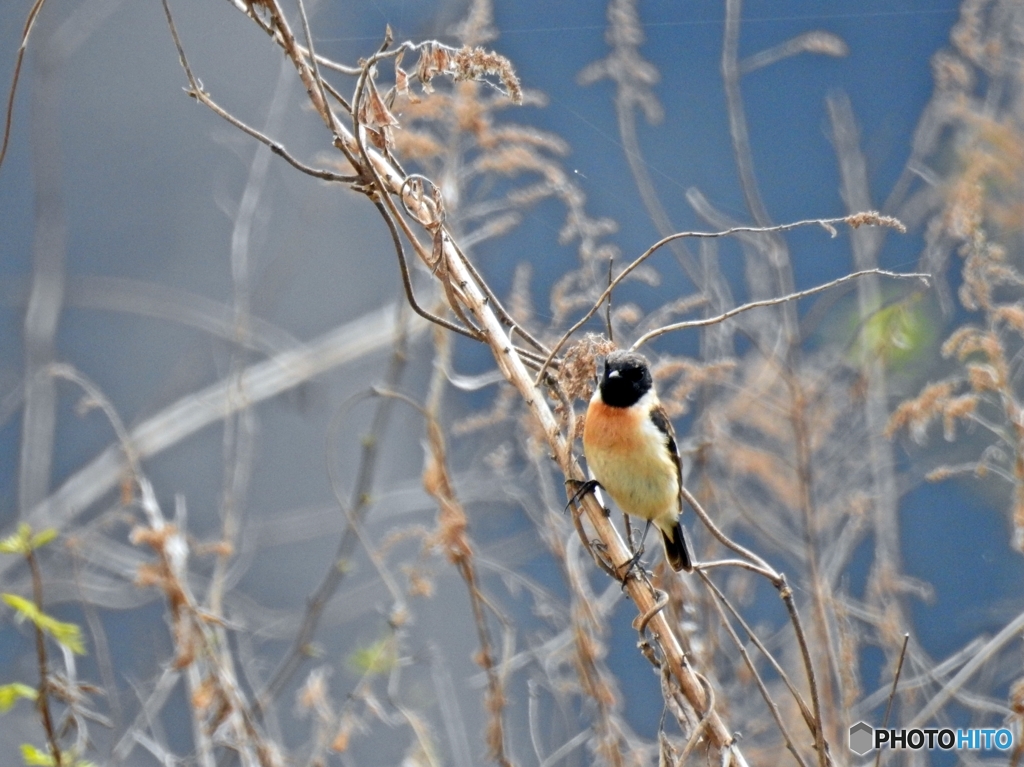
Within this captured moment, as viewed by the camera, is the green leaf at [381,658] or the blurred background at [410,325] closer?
the green leaf at [381,658]

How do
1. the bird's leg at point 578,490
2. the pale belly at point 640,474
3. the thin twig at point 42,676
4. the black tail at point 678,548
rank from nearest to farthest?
the bird's leg at point 578,490 < the thin twig at point 42,676 < the black tail at point 678,548 < the pale belly at point 640,474

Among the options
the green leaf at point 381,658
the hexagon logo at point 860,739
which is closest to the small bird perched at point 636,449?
the hexagon logo at point 860,739

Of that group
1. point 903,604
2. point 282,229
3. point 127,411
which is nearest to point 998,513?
point 903,604

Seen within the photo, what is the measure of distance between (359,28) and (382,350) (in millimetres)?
1673

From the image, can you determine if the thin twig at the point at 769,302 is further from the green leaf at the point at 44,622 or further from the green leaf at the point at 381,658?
the green leaf at the point at 381,658

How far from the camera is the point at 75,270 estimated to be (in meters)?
5.99

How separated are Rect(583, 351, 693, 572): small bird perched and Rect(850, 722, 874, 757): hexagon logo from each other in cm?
74

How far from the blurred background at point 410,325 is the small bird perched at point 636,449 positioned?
608mm

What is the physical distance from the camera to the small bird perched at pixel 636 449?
3.17m

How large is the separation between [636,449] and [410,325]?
2.06 metres

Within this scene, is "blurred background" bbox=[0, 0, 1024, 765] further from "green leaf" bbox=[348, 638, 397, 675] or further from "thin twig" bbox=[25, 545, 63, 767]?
"thin twig" bbox=[25, 545, 63, 767]

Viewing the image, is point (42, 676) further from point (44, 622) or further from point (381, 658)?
point (381, 658)

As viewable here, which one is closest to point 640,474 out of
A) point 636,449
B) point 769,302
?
point 636,449

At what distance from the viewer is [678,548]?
3.16 m
